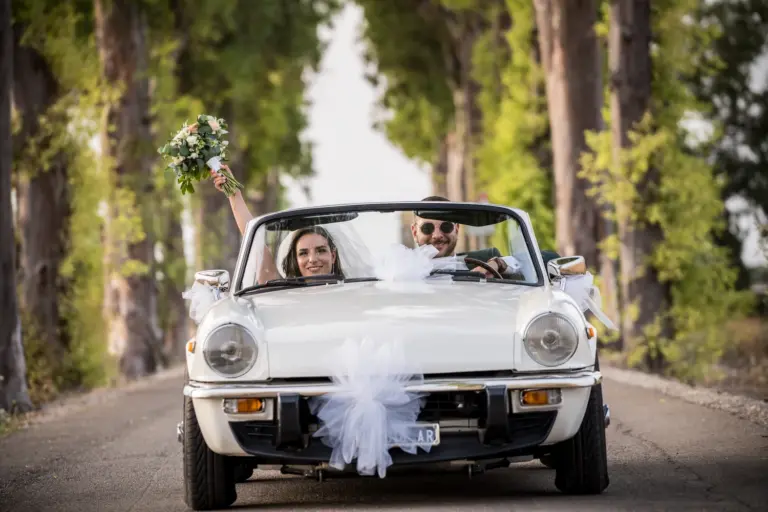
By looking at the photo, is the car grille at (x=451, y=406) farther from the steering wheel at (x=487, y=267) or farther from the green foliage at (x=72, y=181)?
the green foliage at (x=72, y=181)

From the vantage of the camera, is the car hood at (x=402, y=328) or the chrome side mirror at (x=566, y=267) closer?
the car hood at (x=402, y=328)

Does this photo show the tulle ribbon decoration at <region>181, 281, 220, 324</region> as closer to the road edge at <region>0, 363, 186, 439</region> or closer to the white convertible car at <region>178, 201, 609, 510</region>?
the white convertible car at <region>178, 201, 609, 510</region>

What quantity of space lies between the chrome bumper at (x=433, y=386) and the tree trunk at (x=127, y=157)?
19.9 meters

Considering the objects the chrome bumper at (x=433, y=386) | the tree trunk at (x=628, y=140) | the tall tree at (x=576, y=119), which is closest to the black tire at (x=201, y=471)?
the chrome bumper at (x=433, y=386)

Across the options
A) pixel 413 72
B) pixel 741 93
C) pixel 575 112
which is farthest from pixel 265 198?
pixel 575 112

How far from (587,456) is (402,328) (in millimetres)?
1173

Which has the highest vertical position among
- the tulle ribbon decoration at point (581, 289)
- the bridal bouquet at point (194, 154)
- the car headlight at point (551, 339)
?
the bridal bouquet at point (194, 154)

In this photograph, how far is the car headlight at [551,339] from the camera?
7594 mm

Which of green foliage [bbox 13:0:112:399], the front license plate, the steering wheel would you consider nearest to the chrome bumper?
the front license plate

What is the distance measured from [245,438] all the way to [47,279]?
16.6 m

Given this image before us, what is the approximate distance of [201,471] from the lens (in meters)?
7.94

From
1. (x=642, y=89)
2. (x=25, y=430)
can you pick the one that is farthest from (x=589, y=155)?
(x=25, y=430)

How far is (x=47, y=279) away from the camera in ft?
77.5

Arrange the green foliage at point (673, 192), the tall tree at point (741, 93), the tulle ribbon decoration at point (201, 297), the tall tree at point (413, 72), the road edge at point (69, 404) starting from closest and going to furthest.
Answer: the tulle ribbon decoration at point (201, 297) → the road edge at point (69, 404) → the green foliage at point (673, 192) → the tall tree at point (413, 72) → the tall tree at point (741, 93)
